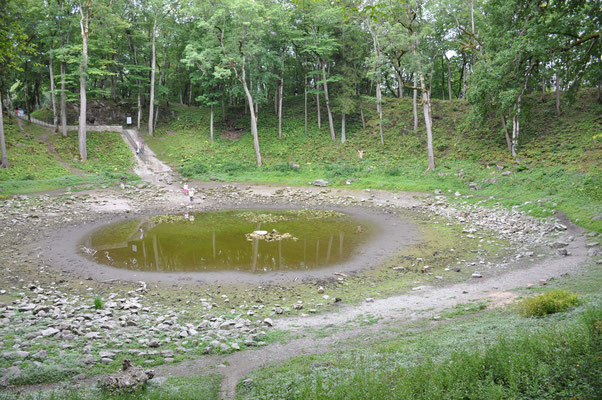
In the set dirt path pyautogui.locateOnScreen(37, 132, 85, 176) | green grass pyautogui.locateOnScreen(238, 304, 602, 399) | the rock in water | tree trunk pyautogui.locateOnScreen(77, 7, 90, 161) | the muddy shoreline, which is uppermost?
tree trunk pyautogui.locateOnScreen(77, 7, 90, 161)

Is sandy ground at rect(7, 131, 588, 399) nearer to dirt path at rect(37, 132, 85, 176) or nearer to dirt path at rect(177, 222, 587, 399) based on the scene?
dirt path at rect(177, 222, 587, 399)

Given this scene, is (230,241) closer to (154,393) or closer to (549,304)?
(154,393)


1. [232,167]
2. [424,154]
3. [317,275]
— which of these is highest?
[424,154]

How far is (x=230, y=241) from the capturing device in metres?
16.8

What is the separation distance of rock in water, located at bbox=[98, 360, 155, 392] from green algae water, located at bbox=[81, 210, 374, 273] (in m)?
7.13

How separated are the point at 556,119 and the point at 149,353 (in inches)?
1287

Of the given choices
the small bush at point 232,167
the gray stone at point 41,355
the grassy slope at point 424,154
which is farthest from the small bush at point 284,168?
the gray stone at point 41,355

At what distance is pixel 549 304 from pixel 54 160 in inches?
1323

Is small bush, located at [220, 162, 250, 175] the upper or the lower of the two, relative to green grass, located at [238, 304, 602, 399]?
upper

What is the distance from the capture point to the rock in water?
17.6 ft

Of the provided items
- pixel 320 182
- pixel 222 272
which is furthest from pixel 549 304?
pixel 320 182

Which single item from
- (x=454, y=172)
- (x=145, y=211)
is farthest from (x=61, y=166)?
(x=454, y=172)

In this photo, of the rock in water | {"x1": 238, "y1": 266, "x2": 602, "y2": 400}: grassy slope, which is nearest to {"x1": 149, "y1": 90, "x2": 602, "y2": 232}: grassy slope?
{"x1": 238, "y1": 266, "x2": 602, "y2": 400}: grassy slope

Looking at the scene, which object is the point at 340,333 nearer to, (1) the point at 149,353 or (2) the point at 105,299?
(1) the point at 149,353
